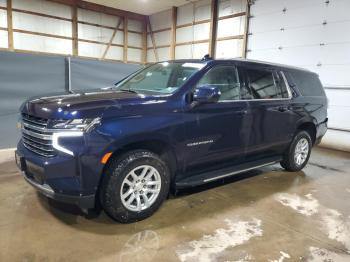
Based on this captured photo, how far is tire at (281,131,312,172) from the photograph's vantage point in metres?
4.38

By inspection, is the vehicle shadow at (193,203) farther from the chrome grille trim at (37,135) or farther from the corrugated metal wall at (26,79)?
the corrugated metal wall at (26,79)

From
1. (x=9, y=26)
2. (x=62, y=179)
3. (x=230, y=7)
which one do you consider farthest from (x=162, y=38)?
(x=62, y=179)

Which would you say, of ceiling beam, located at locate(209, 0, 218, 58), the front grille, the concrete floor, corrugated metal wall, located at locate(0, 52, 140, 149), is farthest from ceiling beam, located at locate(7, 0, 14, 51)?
the front grille

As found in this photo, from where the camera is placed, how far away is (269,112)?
12.4 feet

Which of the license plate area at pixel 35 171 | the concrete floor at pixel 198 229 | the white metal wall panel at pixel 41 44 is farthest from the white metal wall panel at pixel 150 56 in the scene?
the license plate area at pixel 35 171

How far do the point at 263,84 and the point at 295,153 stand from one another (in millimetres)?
1361

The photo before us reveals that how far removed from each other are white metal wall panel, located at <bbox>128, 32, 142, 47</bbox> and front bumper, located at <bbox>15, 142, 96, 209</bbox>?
12512mm

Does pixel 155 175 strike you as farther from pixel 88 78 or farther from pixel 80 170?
pixel 88 78

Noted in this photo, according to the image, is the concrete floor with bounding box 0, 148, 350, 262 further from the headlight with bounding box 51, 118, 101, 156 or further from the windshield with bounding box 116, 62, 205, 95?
the windshield with bounding box 116, 62, 205, 95

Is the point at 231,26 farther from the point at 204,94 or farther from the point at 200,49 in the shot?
the point at 204,94

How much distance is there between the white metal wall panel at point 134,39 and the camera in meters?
14.1

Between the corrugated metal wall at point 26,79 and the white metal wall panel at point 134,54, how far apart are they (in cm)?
850

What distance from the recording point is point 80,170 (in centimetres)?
234

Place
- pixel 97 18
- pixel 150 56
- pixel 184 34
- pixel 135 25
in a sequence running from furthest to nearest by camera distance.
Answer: pixel 150 56 → pixel 135 25 → pixel 97 18 → pixel 184 34
